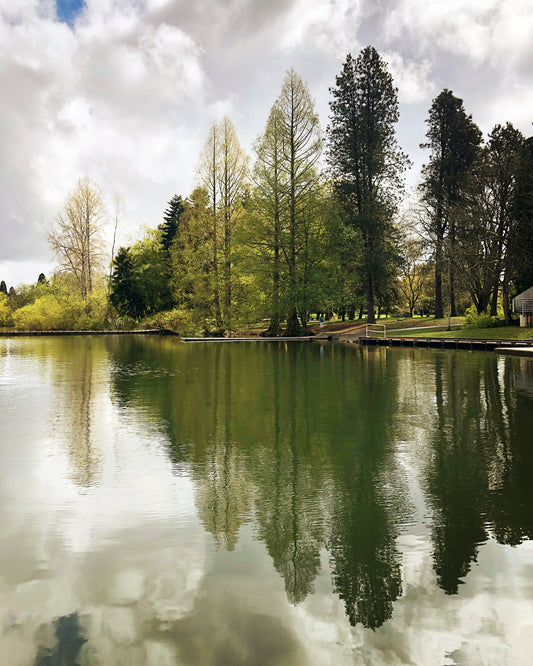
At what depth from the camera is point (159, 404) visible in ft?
44.4

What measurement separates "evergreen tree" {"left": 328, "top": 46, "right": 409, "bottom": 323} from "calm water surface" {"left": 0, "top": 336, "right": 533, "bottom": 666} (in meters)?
37.0

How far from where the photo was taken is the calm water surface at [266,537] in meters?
3.83

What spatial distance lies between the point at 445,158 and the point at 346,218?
11.0 m

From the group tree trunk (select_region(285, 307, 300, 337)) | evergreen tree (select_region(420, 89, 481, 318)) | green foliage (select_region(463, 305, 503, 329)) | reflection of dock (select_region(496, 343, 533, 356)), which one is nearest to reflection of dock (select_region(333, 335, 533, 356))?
reflection of dock (select_region(496, 343, 533, 356))

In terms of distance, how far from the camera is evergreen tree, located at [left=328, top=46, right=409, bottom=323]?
4791 cm

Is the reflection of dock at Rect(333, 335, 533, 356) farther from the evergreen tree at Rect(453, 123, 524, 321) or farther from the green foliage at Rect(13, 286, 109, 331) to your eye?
the green foliage at Rect(13, 286, 109, 331)

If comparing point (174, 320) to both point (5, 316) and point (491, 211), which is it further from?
point (491, 211)

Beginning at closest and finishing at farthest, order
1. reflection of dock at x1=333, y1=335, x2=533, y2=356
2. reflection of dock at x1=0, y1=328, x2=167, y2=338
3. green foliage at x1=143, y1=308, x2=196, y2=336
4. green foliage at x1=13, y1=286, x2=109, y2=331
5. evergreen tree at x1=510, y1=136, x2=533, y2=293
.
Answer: reflection of dock at x1=333, y1=335, x2=533, y2=356 → evergreen tree at x1=510, y1=136, x2=533, y2=293 → green foliage at x1=143, y1=308, x2=196, y2=336 → reflection of dock at x1=0, y1=328, x2=167, y2=338 → green foliage at x1=13, y1=286, x2=109, y2=331

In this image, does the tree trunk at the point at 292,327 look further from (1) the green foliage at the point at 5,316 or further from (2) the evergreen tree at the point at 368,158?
(1) the green foliage at the point at 5,316

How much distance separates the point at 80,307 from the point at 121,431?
181 ft

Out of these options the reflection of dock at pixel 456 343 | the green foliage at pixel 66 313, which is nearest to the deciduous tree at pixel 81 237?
the green foliage at pixel 66 313

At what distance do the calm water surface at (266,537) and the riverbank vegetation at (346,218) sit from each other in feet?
107

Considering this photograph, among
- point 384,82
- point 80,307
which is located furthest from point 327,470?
point 80,307

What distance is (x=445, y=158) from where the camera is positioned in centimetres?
4944
